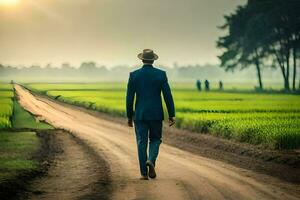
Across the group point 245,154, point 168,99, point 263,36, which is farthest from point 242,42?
point 168,99

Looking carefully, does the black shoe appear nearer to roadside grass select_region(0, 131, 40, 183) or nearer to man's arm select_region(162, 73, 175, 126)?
man's arm select_region(162, 73, 175, 126)

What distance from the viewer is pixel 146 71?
10164 mm

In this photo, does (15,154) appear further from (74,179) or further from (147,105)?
(147,105)

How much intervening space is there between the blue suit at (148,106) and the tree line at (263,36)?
62305 millimetres

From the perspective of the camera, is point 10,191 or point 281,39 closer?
point 10,191

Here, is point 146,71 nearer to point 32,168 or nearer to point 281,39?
point 32,168

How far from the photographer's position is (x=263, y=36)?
7588cm

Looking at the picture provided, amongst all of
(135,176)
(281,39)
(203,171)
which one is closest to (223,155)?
(203,171)

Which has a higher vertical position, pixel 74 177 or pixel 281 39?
pixel 281 39

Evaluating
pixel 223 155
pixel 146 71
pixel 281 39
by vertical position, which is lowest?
pixel 223 155

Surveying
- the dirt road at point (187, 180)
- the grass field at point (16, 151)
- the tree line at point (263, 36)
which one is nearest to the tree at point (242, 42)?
the tree line at point (263, 36)

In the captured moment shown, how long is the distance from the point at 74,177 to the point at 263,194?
14.0ft

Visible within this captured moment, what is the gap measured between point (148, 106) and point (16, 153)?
6330mm

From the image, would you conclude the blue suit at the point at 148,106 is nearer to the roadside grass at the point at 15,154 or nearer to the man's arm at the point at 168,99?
the man's arm at the point at 168,99
